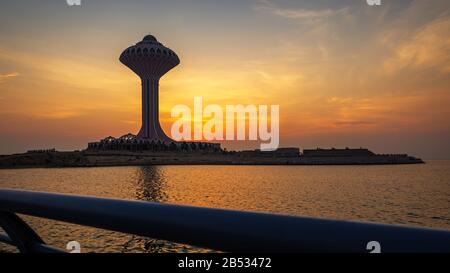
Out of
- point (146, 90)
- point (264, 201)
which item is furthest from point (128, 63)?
point (264, 201)

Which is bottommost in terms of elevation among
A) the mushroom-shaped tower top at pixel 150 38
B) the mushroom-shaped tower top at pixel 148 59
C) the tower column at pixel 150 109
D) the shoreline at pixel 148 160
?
the shoreline at pixel 148 160

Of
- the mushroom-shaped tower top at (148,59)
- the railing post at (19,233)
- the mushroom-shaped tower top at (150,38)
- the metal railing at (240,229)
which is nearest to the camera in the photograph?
the metal railing at (240,229)

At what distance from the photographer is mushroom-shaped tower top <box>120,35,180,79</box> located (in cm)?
16975

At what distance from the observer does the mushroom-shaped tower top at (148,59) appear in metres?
170

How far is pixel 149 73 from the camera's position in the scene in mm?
171125

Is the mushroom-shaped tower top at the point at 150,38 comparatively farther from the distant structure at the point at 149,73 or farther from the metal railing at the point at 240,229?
the metal railing at the point at 240,229

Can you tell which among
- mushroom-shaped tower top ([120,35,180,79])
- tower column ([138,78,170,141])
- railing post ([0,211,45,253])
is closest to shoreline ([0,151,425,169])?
tower column ([138,78,170,141])

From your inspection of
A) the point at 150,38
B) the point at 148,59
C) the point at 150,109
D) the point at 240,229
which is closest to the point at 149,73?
the point at 148,59

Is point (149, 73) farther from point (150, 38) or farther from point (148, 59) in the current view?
point (150, 38)

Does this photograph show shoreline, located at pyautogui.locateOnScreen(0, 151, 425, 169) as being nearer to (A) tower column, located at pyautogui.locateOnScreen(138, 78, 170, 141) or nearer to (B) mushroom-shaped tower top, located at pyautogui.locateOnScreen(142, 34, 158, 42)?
(A) tower column, located at pyautogui.locateOnScreen(138, 78, 170, 141)

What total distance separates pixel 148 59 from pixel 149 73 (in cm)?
667

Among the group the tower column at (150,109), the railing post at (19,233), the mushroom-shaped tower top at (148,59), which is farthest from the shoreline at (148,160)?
the railing post at (19,233)
